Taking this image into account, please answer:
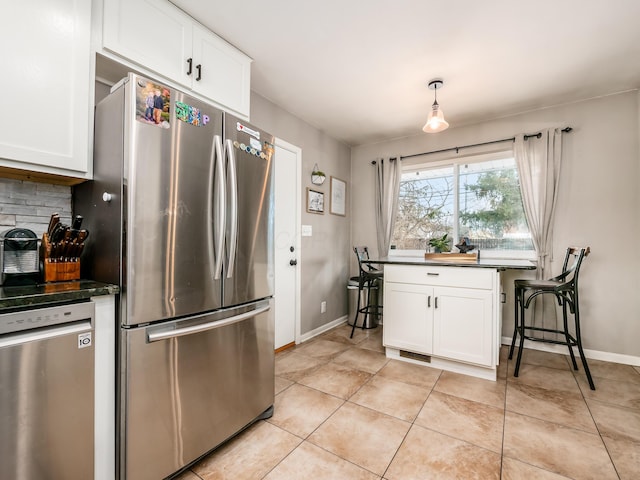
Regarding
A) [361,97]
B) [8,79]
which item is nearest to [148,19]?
[8,79]

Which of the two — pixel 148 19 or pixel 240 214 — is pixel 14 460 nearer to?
pixel 240 214

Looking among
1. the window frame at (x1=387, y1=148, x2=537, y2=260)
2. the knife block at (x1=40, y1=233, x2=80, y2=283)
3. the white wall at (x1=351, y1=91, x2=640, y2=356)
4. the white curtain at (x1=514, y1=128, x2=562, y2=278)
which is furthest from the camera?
the window frame at (x1=387, y1=148, x2=537, y2=260)

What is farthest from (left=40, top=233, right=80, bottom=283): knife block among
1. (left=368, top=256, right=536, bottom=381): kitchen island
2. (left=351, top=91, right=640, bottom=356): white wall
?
(left=351, top=91, right=640, bottom=356): white wall

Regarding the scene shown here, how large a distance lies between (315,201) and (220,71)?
6.01 feet

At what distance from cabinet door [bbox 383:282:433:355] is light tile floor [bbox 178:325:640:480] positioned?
0.69 ft

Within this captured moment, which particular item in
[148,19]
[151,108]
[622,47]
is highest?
[622,47]

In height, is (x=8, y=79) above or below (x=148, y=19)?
below

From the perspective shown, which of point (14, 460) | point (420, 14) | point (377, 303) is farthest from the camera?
point (377, 303)

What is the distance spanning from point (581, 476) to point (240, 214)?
2.13 metres

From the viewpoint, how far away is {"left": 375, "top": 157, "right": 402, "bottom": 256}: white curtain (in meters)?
3.96

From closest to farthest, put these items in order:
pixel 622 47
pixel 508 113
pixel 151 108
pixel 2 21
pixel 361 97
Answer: pixel 2 21 < pixel 151 108 < pixel 622 47 < pixel 361 97 < pixel 508 113

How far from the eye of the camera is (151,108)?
1.30m

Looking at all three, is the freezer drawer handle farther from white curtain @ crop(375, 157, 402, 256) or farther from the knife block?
white curtain @ crop(375, 157, 402, 256)

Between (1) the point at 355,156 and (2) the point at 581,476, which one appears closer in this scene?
(2) the point at 581,476
